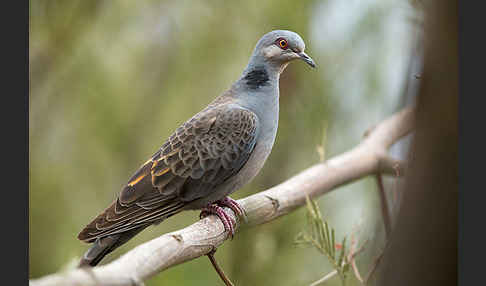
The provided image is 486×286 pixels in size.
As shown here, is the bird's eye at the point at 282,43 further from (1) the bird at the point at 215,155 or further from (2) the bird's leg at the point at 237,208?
(2) the bird's leg at the point at 237,208

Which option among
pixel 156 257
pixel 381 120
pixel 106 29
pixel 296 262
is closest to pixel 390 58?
pixel 381 120

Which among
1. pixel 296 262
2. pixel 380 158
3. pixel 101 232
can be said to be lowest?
pixel 296 262

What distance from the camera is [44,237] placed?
2.18m

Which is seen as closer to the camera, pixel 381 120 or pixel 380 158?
pixel 380 158

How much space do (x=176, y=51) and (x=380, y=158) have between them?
1.15 m

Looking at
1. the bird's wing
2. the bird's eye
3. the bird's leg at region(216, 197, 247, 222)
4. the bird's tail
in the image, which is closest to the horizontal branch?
the bird's leg at region(216, 197, 247, 222)

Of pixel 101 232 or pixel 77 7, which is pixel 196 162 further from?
pixel 77 7

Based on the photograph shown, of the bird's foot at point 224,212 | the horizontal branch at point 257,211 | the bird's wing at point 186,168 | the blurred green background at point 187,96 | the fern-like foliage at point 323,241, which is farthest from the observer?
the blurred green background at point 187,96

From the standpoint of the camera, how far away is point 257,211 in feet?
6.58

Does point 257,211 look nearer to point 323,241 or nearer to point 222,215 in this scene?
point 222,215

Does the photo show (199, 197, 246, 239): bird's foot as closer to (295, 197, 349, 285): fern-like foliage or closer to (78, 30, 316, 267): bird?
(78, 30, 316, 267): bird

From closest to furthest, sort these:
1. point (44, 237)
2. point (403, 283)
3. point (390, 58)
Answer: point (403, 283) < point (44, 237) < point (390, 58)

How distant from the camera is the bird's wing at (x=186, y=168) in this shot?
6.02 feet

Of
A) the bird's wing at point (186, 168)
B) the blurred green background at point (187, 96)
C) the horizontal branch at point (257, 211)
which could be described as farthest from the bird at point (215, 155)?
the blurred green background at point (187, 96)
